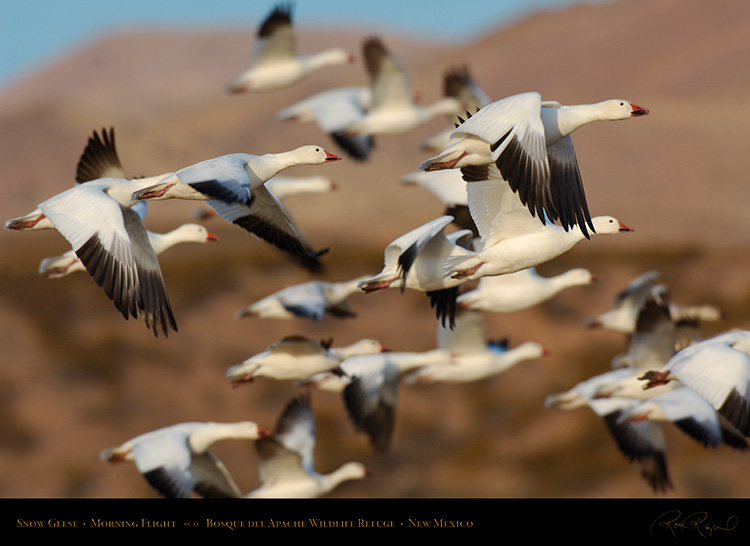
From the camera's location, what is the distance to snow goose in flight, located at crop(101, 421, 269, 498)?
6906 mm

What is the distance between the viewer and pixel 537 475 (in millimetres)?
17438

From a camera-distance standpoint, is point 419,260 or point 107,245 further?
point 419,260

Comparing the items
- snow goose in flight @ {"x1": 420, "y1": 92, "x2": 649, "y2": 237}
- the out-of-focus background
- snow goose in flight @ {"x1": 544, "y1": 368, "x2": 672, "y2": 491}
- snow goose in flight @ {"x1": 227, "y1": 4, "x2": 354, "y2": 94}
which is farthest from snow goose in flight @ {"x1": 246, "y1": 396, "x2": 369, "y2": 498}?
the out-of-focus background

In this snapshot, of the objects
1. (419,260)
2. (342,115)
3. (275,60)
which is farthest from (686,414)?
(275,60)

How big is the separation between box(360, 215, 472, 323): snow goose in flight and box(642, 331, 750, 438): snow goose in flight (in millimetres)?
1490

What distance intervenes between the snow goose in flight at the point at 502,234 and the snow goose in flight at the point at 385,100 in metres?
5.49

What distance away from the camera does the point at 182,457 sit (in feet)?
23.0

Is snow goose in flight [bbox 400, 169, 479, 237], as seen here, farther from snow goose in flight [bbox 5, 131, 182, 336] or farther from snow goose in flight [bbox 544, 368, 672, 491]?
snow goose in flight [bbox 5, 131, 182, 336]

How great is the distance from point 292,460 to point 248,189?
11.1 feet

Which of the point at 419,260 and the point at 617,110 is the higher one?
the point at 617,110

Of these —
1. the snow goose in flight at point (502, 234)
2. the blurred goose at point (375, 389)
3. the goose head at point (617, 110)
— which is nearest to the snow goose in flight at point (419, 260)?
the snow goose in flight at point (502, 234)

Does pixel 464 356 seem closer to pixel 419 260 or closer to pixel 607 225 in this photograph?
pixel 607 225

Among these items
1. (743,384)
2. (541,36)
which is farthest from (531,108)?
(541,36)

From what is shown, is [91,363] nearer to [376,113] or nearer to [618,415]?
[376,113]
